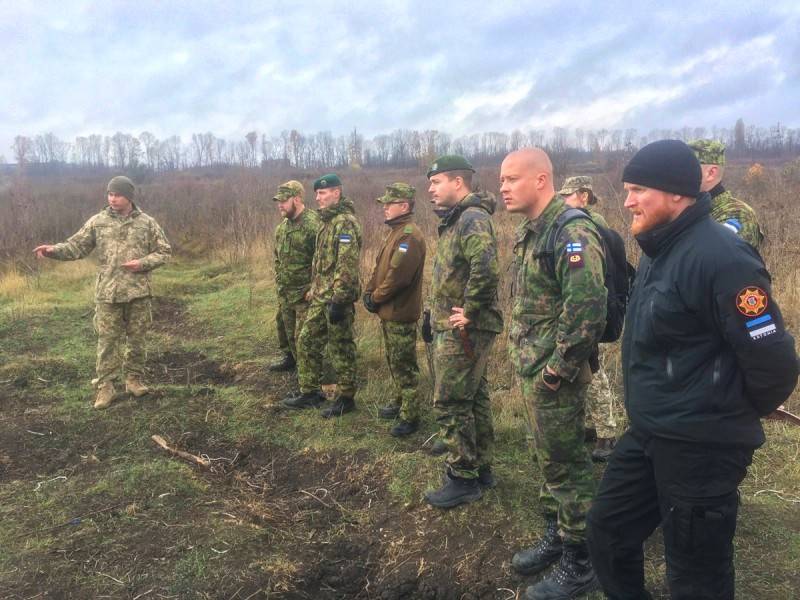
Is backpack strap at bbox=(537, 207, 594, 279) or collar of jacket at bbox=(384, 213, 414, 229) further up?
collar of jacket at bbox=(384, 213, 414, 229)

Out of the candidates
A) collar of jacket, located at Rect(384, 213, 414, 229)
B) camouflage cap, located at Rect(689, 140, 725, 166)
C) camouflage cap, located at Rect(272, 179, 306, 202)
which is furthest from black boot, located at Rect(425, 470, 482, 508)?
camouflage cap, located at Rect(272, 179, 306, 202)

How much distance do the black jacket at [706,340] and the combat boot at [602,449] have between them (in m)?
2.17

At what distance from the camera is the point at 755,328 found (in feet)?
5.84

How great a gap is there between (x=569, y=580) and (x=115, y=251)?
469cm

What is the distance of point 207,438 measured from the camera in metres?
4.84

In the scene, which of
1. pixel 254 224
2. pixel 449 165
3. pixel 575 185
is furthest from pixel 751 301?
pixel 254 224

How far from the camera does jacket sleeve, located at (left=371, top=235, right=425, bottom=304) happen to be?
4371 mm

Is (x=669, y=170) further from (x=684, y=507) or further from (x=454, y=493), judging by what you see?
(x=454, y=493)

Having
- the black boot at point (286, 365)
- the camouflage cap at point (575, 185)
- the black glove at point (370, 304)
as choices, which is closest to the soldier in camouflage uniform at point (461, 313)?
the black glove at point (370, 304)

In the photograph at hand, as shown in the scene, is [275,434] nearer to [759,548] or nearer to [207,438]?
[207,438]

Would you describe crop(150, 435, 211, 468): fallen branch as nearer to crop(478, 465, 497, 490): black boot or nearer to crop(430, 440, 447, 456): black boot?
crop(430, 440, 447, 456): black boot

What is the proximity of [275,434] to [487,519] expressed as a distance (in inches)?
84.8

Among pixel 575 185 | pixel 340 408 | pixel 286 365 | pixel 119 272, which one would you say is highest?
pixel 575 185

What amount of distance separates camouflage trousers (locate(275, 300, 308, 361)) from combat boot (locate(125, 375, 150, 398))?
1.47 metres
